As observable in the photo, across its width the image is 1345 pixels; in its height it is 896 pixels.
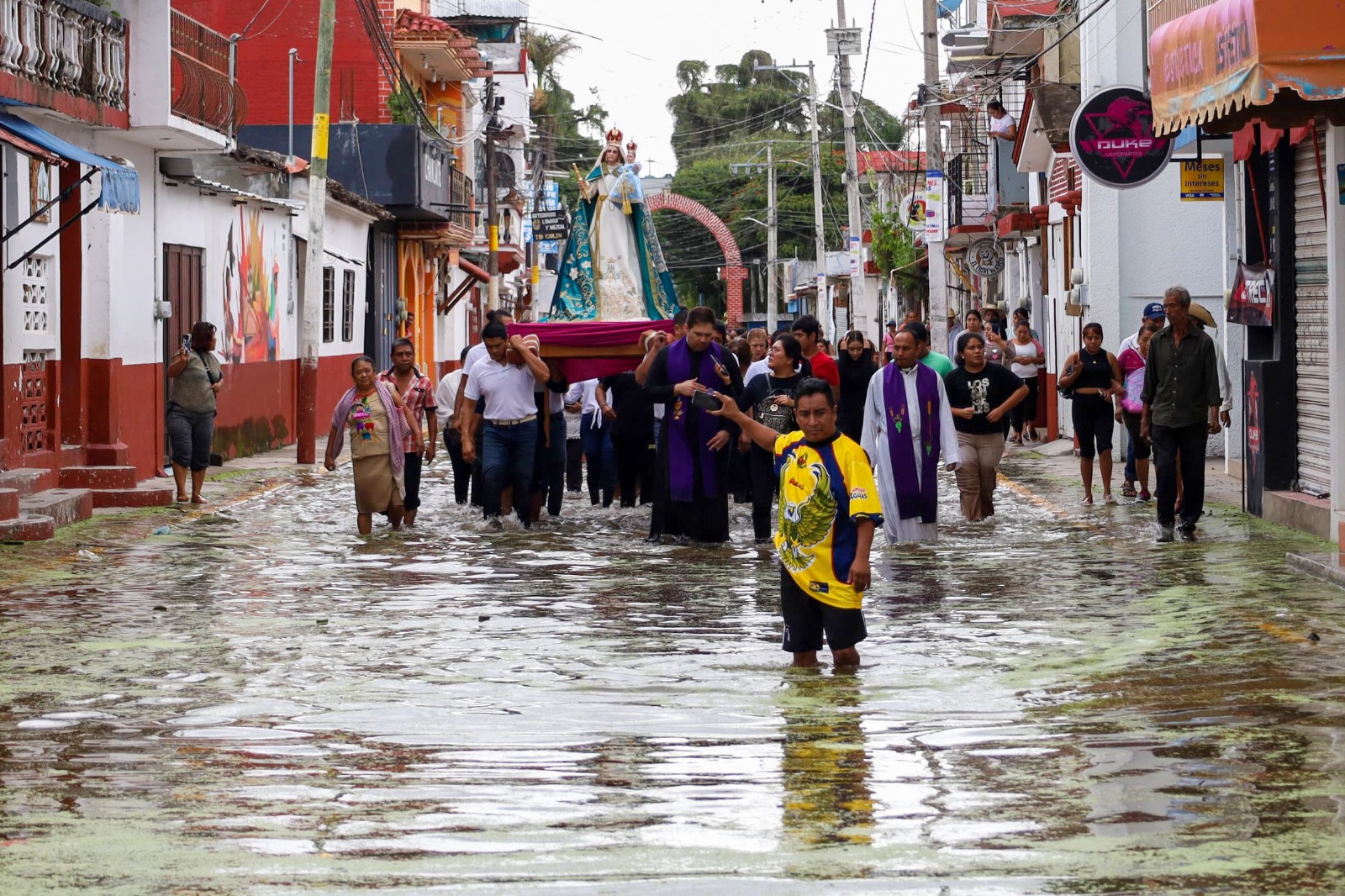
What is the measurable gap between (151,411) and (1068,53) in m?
18.7

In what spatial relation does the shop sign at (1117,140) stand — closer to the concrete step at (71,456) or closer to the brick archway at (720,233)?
the concrete step at (71,456)

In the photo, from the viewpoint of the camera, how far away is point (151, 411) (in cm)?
2134

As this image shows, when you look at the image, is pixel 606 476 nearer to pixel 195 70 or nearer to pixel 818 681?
pixel 195 70

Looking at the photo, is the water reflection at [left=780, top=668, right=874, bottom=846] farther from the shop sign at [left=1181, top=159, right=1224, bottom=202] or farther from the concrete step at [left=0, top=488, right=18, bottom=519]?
the shop sign at [left=1181, top=159, right=1224, bottom=202]

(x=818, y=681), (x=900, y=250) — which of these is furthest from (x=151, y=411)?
(x=900, y=250)

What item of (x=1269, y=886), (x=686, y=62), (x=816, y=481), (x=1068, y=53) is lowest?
(x=1269, y=886)

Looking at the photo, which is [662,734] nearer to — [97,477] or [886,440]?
[886,440]

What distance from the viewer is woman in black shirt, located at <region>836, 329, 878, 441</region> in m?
15.8

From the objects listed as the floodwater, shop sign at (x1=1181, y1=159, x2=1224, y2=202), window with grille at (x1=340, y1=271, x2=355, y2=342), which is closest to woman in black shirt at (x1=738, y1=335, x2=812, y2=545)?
the floodwater

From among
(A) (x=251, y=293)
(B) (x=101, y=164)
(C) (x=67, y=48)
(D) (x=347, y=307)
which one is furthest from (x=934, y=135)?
(B) (x=101, y=164)

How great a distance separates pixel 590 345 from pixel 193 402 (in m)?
3.89

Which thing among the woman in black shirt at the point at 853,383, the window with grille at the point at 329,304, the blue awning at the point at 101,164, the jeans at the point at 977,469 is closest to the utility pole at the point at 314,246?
the blue awning at the point at 101,164

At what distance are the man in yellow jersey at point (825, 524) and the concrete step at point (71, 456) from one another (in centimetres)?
1192

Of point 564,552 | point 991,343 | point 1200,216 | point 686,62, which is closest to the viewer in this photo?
point 564,552
